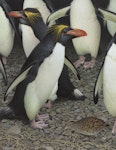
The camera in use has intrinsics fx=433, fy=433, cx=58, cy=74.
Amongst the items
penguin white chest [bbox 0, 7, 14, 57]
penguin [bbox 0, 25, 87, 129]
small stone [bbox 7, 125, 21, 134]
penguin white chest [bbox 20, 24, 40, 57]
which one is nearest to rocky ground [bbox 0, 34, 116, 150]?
small stone [bbox 7, 125, 21, 134]

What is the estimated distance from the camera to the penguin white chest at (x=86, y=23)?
2.97m

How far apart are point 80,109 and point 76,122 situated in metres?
0.20

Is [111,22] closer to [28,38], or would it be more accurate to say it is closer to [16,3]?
[28,38]

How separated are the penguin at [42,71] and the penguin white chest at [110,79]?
183mm

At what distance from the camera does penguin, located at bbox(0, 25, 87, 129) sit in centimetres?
228

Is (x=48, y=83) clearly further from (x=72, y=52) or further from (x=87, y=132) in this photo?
(x=72, y=52)

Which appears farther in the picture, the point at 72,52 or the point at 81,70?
the point at 72,52

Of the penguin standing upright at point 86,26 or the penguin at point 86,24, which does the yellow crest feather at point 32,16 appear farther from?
the penguin standing upright at point 86,26

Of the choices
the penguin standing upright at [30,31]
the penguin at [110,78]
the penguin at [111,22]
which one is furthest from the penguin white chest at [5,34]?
the penguin at [110,78]

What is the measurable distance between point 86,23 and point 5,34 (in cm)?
58

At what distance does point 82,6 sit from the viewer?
9.71 feet

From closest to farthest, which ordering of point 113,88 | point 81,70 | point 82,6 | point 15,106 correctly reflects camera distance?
point 113,88 → point 15,106 → point 82,6 → point 81,70

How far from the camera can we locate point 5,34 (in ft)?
10.1

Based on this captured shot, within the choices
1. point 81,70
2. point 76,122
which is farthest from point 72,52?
point 76,122
